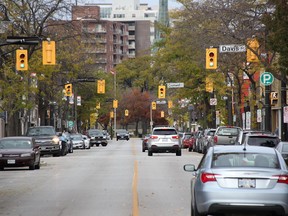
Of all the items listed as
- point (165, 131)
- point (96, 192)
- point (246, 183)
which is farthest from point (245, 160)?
point (165, 131)

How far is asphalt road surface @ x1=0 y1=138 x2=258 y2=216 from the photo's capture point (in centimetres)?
1865

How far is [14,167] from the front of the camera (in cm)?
3931

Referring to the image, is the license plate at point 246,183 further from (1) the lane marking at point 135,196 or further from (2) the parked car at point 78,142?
(2) the parked car at point 78,142

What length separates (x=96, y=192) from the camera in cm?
2375

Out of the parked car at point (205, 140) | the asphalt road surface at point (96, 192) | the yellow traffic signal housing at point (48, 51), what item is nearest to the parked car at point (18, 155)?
the asphalt road surface at point (96, 192)

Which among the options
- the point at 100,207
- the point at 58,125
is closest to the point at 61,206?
the point at 100,207

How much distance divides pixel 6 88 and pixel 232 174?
43.4 m

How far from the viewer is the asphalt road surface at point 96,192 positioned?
18.7 meters

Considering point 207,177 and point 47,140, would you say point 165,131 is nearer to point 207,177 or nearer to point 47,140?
point 47,140

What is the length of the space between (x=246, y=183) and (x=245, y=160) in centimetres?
67

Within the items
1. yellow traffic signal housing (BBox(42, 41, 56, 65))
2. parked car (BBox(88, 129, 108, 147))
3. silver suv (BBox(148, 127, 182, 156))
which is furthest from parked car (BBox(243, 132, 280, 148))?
parked car (BBox(88, 129, 108, 147))

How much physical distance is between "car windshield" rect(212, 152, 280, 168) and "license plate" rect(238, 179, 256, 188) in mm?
506

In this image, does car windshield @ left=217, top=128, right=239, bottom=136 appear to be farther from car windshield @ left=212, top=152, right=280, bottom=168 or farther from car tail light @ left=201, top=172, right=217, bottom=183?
car tail light @ left=201, top=172, right=217, bottom=183

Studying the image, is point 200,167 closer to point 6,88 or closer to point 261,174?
point 261,174
